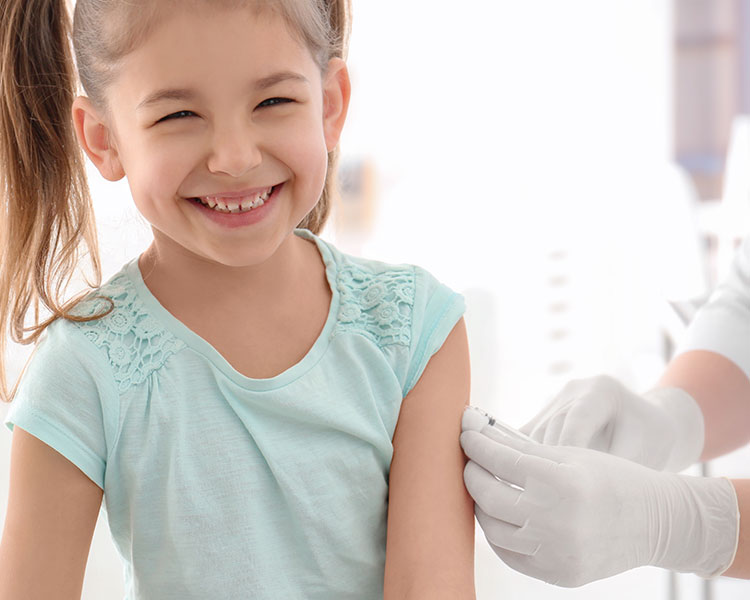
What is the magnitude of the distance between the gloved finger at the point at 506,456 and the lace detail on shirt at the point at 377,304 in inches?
6.4

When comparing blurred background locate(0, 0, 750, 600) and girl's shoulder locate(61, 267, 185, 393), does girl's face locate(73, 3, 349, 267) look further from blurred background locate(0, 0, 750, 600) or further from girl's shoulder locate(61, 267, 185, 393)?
blurred background locate(0, 0, 750, 600)

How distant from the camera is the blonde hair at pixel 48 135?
102 centimetres

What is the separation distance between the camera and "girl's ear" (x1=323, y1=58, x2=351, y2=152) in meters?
1.10

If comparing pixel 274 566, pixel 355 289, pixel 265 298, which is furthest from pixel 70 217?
pixel 274 566

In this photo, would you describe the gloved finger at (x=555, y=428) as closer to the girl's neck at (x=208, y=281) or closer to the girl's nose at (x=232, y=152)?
the girl's neck at (x=208, y=281)

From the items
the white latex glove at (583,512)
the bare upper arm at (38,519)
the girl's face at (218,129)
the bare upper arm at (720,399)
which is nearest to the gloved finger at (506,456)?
the white latex glove at (583,512)

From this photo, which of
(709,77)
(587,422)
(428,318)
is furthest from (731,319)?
(709,77)

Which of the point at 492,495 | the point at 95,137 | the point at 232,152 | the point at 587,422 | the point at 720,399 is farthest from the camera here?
the point at 720,399

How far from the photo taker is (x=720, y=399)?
5.62ft

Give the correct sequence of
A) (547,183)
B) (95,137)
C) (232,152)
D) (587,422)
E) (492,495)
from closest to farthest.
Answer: (232,152)
(95,137)
(492,495)
(587,422)
(547,183)

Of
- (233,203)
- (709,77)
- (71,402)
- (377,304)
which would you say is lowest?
(71,402)

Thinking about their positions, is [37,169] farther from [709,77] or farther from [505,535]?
[709,77]

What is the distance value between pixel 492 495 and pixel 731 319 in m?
0.85

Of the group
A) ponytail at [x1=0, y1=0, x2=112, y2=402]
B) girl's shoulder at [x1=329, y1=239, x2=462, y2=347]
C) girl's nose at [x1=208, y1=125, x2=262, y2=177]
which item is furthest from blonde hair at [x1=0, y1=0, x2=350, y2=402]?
girl's shoulder at [x1=329, y1=239, x2=462, y2=347]
